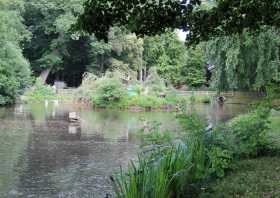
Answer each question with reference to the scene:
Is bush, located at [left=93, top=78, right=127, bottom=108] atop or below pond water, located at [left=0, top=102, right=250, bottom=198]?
atop

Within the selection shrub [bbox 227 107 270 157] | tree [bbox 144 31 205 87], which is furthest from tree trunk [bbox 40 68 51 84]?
shrub [bbox 227 107 270 157]

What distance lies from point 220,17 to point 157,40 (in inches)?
2081

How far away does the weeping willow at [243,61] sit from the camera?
28.3m

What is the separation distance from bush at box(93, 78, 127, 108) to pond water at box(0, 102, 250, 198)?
13.1 meters

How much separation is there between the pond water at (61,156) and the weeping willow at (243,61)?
8645mm

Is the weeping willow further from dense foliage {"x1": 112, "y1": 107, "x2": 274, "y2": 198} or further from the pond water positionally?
dense foliage {"x1": 112, "y1": 107, "x2": 274, "y2": 198}

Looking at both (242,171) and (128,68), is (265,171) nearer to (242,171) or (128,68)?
(242,171)

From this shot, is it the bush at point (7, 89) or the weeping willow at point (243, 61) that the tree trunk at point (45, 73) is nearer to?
the bush at point (7, 89)

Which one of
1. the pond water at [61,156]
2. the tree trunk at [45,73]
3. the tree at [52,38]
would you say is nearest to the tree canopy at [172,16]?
the pond water at [61,156]

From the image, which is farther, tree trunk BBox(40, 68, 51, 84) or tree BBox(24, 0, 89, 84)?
tree trunk BBox(40, 68, 51, 84)

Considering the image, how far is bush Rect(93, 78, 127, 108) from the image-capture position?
38.0m

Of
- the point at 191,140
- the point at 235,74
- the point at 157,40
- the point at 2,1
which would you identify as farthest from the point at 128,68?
the point at 191,140

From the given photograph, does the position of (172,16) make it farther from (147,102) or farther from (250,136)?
(147,102)

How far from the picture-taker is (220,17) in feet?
19.0
